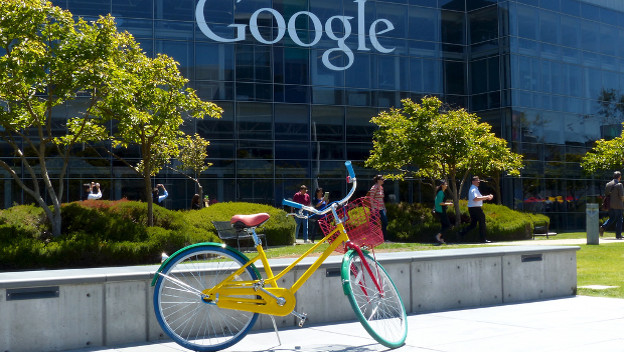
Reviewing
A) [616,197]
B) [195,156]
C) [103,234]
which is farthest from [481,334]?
[195,156]

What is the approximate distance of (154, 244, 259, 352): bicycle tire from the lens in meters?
5.91

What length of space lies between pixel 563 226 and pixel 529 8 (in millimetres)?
10060

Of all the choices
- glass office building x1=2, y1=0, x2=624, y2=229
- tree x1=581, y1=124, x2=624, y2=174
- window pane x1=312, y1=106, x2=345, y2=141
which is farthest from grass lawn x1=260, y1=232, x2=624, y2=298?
tree x1=581, y1=124, x2=624, y2=174

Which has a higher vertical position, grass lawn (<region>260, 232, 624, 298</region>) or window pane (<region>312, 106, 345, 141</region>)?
window pane (<region>312, 106, 345, 141</region>)

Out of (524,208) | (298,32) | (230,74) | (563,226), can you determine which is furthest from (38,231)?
(563,226)

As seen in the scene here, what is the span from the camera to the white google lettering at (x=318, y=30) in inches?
1176

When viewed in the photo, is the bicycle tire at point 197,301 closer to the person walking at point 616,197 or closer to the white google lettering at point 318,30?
the person walking at point 616,197

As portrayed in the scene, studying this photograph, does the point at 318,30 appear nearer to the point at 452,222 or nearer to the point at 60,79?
the point at 452,222

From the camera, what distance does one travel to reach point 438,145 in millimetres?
22875

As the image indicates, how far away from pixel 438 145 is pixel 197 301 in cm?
1756

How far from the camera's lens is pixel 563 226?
33.9 meters

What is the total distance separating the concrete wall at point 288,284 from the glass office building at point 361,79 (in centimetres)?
2120

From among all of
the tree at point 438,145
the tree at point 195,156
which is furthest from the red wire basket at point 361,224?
the tree at point 195,156

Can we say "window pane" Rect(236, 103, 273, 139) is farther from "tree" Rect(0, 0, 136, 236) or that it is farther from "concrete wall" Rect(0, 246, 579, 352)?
"concrete wall" Rect(0, 246, 579, 352)
